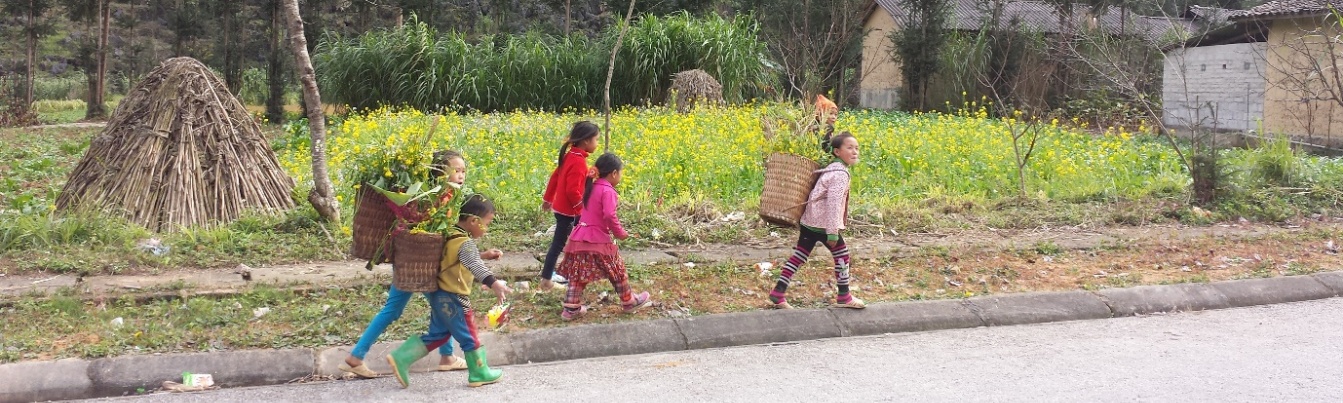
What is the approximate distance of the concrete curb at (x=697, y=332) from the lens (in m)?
4.68

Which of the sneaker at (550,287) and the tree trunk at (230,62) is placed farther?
the tree trunk at (230,62)

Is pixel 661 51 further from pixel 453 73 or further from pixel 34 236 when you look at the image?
pixel 34 236

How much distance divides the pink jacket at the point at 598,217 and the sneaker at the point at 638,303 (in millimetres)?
379

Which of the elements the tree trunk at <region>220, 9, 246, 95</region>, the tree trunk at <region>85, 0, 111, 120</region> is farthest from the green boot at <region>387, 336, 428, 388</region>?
the tree trunk at <region>220, 9, 246, 95</region>

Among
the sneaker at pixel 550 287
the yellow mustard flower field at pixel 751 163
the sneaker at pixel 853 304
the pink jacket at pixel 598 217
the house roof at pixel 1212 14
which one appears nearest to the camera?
the pink jacket at pixel 598 217

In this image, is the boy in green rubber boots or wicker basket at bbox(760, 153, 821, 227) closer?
the boy in green rubber boots

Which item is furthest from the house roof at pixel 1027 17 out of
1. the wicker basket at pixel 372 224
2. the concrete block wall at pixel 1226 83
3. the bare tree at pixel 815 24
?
the wicker basket at pixel 372 224

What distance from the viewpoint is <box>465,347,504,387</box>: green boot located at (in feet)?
15.5

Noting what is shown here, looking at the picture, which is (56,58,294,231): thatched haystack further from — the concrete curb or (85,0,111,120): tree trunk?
(85,0,111,120): tree trunk

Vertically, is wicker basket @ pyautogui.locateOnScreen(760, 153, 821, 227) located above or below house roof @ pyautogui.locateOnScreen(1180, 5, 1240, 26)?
below

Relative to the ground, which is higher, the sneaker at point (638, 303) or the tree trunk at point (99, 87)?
the tree trunk at point (99, 87)

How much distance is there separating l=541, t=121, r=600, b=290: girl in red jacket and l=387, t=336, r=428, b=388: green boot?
59.6 inches

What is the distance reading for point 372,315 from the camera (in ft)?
18.5

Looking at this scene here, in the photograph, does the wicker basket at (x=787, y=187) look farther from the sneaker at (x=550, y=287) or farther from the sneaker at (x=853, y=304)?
the sneaker at (x=550, y=287)
